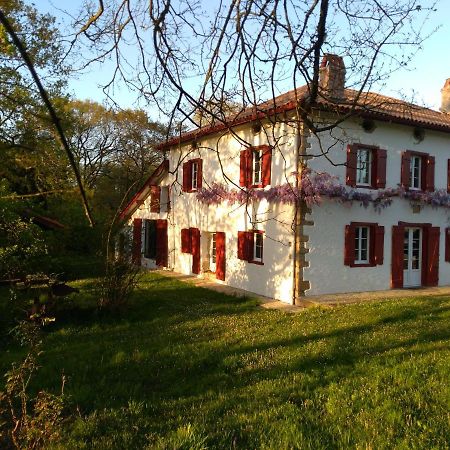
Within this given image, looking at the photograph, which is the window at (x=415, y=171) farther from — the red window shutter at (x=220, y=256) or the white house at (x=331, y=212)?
the red window shutter at (x=220, y=256)

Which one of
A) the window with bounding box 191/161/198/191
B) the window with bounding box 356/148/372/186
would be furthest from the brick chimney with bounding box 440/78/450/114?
the window with bounding box 191/161/198/191

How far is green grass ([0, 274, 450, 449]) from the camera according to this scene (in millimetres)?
4215

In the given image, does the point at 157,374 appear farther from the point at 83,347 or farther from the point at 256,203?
the point at 256,203

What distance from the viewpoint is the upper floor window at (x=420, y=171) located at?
15.9m

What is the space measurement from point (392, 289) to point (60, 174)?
38.4 feet

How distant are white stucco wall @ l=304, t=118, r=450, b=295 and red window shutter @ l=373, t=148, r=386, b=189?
0.25 meters

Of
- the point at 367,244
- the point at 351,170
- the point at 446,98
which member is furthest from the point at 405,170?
the point at 446,98

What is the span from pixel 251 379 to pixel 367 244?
10165 mm

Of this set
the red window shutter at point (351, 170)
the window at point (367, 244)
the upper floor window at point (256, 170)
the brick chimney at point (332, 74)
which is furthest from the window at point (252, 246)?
the brick chimney at point (332, 74)

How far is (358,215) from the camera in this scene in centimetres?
1461

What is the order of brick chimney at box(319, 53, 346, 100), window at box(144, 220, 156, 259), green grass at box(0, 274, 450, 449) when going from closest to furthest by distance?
brick chimney at box(319, 53, 346, 100) < green grass at box(0, 274, 450, 449) < window at box(144, 220, 156, 259)

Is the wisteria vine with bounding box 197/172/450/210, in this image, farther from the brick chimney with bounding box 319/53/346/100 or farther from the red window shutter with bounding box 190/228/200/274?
the brick chimney with bounding box 319/53/346/100

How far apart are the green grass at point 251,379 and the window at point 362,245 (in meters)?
4.33

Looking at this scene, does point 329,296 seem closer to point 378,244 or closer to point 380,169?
point 378,244
